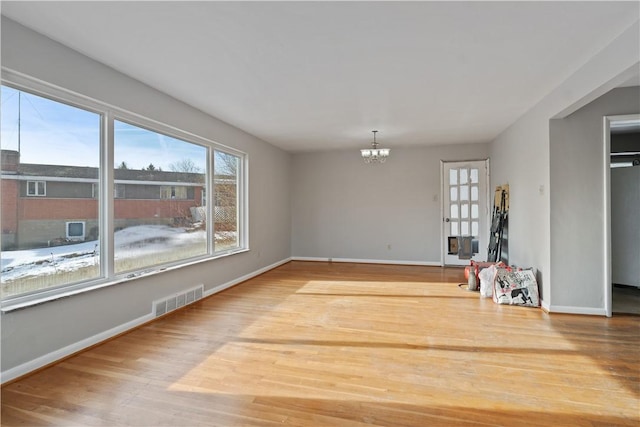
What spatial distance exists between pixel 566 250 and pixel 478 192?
10.0 ft

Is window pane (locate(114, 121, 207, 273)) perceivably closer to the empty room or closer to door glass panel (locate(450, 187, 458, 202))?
the empty room

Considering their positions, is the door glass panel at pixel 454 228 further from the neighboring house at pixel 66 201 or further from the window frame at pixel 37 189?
the window frame at pixel 37 189

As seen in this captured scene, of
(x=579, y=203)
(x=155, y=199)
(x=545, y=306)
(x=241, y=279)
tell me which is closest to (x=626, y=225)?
(x=579, y=203)

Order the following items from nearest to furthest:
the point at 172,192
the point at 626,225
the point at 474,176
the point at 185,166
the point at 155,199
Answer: the point at 155,199
the point at 172,192
the point at 185,166
the point at 626,225
the point at 474,176

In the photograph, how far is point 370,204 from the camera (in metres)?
7.15

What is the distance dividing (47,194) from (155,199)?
118 centimetres

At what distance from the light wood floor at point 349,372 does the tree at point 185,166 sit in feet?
6.07

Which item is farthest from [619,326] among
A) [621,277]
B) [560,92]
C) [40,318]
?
[40,318]

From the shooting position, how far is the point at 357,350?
2777 mm

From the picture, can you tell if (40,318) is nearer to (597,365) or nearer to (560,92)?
(597,365)

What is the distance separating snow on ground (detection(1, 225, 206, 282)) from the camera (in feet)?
7.96

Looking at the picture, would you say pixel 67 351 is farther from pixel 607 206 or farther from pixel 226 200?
pixel 607 206

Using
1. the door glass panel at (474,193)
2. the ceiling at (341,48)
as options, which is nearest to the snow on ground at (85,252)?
the ceiling at (341,48)

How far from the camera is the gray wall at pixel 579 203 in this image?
359 centimetres
